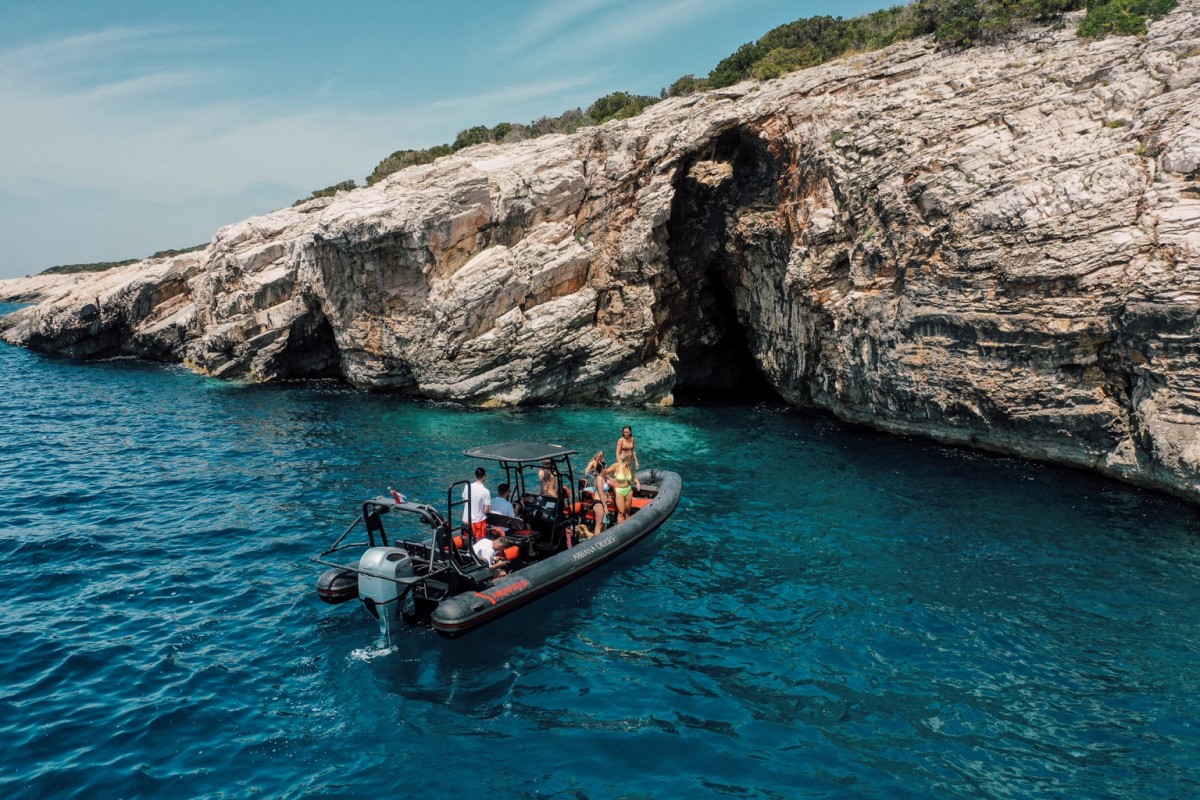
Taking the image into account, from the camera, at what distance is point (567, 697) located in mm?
9031

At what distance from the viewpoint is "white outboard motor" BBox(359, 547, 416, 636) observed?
9.84 m

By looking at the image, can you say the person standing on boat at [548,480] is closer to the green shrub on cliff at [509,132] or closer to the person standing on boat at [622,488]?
the person standing on boat at [622,488]

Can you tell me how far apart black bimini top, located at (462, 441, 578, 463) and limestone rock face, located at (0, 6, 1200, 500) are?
11736mm

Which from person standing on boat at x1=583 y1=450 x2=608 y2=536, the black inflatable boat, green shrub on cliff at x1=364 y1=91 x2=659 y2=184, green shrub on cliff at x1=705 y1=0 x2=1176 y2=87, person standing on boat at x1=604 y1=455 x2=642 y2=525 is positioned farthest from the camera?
green shrub on cliff at x1=364 y1=91 x2=659 y2=184

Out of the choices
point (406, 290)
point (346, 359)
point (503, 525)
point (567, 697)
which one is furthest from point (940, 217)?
point (346, 359)

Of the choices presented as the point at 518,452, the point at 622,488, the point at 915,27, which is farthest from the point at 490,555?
the point at 915,27

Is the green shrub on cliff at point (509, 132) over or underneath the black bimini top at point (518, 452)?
over

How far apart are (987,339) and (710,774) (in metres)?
14.7

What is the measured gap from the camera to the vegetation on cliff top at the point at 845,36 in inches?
789

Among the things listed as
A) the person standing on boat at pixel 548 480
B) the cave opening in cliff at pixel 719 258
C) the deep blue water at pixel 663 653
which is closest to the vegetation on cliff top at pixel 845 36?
the cave opening in cliff at pixel 719 258

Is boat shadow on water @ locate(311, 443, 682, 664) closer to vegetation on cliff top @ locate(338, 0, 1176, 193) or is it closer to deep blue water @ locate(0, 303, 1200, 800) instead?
deep blue water @ locate(0, 303, 1200, 800)

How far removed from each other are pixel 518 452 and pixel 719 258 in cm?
1719

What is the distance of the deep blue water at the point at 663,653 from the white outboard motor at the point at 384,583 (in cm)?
53

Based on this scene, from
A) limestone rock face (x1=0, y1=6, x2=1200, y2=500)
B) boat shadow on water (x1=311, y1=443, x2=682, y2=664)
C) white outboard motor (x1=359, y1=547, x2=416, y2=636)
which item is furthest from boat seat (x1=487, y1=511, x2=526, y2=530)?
limestone rock face (x1=0, y1=6, x2=1200, y2=500)
